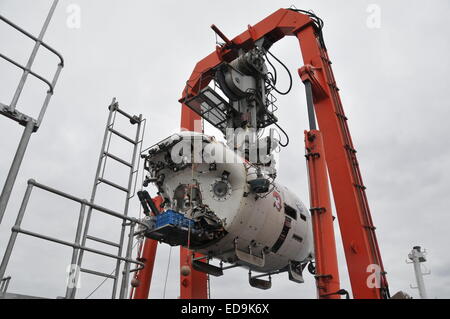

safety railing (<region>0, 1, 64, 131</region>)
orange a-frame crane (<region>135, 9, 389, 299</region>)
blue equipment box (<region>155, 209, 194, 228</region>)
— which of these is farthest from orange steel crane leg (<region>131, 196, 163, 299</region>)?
safety railing (<region>0, 1, 64, 131</region>)

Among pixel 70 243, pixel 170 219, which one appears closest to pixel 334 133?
pixel 170 219

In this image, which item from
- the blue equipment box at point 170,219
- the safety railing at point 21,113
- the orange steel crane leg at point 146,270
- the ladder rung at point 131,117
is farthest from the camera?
the orange steel crane leg at point 146,270

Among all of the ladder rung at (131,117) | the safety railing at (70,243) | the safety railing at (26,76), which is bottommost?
the safety railing at (70,243)

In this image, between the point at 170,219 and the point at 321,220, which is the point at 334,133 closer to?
the point at 321,220

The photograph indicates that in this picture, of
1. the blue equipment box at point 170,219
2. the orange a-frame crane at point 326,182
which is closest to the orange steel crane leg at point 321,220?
the orange a-frame crane at point 326,182

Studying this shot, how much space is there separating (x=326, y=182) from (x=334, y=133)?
161 cm

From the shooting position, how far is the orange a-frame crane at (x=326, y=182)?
8.05 metres

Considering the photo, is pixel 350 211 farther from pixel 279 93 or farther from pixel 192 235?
pixel 279 93

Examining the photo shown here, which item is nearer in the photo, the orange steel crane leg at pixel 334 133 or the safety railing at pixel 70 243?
the safety railing at pixel 70 243

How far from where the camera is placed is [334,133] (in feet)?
32.3

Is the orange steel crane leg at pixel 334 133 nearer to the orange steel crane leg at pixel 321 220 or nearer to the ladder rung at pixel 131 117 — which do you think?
the orange steel crane leg at pixel 321 220

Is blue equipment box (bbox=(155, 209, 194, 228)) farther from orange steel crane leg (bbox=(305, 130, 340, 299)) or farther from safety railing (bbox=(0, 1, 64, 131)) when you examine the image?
safety railing (bbox=(0, 1, 64, 131))

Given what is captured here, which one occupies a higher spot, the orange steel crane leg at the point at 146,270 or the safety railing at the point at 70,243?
the orange steel crane leg at the point at 146,270
